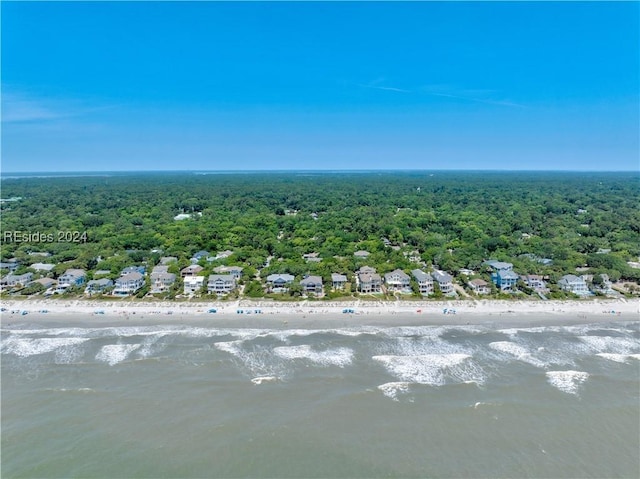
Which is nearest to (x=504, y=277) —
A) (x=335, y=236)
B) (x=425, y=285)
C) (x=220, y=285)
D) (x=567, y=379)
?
(x=425, y=285)

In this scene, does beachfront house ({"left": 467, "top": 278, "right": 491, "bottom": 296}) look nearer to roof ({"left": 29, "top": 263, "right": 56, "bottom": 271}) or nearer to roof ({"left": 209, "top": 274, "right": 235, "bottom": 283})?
roof ({"left": 209, "top": 274, "right": 235, "bottom": 283})

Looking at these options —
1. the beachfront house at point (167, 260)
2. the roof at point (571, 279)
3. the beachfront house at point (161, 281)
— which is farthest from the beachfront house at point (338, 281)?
the roof at point (571, 279)

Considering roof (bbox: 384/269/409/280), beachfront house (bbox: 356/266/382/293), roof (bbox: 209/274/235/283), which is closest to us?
roof (bbox: 209/274/235/283)

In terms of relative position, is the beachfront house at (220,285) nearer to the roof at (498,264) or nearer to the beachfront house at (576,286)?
the roof at (498,264)

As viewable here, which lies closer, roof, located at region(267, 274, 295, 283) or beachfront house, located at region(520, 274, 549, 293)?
beachfront house, located at region(520, 274, 549, 293)

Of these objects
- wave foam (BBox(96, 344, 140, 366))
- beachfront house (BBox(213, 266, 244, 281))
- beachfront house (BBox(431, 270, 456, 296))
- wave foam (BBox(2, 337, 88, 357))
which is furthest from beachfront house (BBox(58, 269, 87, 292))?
beachfront house (BBox(431, 270, 456, 296))

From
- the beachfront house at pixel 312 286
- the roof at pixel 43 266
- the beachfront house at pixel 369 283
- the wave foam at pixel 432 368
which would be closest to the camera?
the wave foam at pixel 432 368

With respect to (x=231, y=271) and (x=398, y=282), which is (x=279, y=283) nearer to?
(x=231, y=271)
